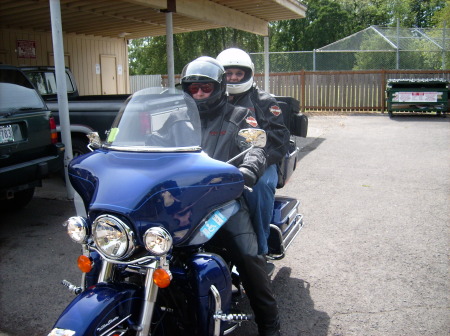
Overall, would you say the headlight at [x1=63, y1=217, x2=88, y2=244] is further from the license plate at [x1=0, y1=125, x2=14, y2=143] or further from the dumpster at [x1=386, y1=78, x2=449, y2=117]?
the dumpster at [x1=386, y1=78, x2=449, y2=117]

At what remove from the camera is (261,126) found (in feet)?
12.3

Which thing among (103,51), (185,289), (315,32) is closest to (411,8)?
(315,32)

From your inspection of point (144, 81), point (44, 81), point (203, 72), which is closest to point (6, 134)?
point (203, 72)

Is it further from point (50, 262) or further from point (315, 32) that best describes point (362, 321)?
point (315, 32)

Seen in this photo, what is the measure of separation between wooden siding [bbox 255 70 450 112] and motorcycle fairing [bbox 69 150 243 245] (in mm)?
17628

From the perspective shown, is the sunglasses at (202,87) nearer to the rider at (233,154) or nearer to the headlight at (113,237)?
the rider at (233,154)

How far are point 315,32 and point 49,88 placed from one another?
39.6 meters

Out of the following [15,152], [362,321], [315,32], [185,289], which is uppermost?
[315,32]

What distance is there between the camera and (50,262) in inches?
183

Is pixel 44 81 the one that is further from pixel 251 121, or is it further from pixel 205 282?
pixel 205 282

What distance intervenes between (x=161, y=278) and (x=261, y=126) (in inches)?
73.4

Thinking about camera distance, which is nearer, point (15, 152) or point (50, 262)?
point (50, 262)

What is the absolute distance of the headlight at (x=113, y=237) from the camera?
220 centimetres

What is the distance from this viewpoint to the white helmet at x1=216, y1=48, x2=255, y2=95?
12.8 ft
